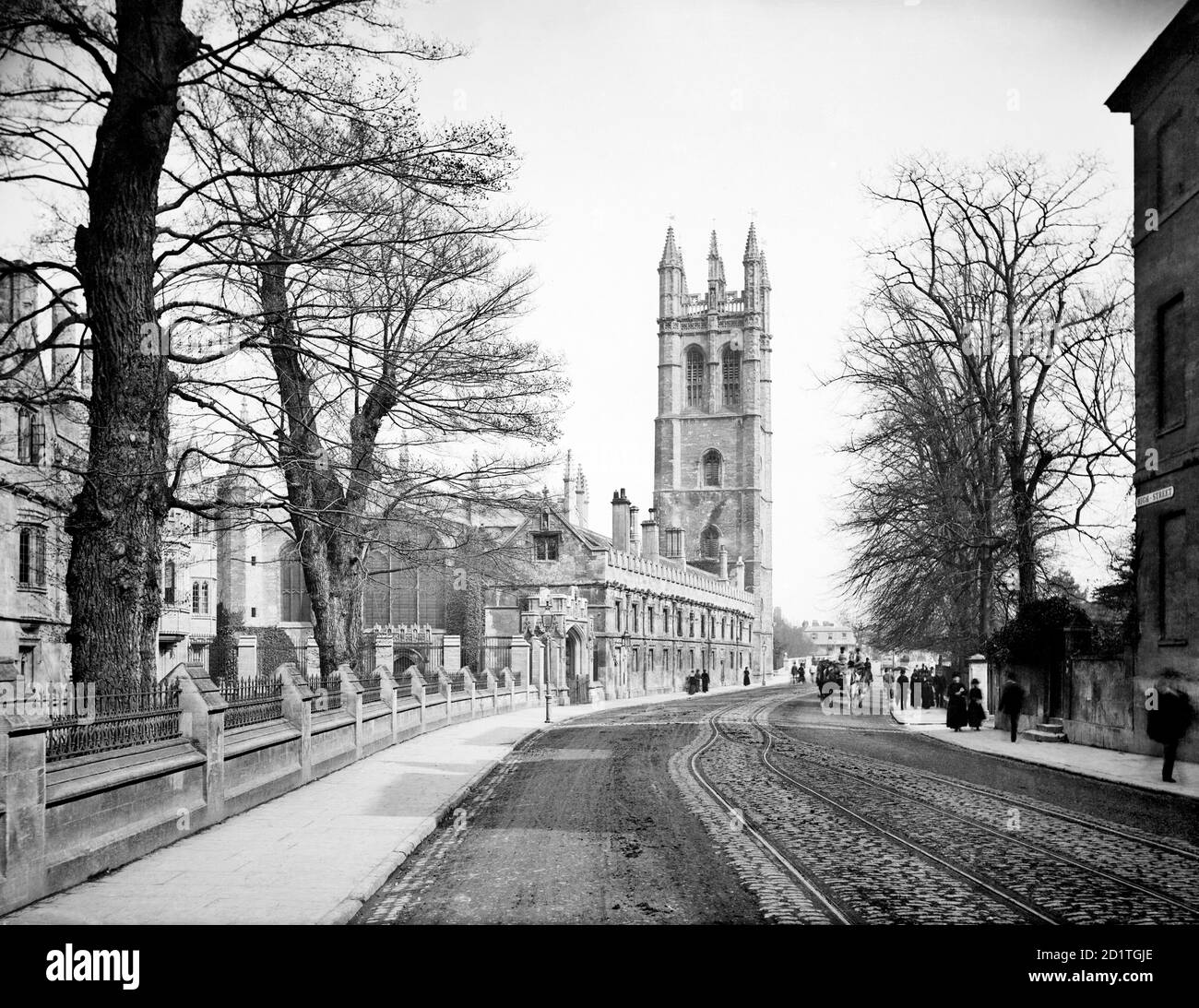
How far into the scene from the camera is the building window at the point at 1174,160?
18.5 metres

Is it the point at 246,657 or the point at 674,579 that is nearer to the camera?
the point at 246,657

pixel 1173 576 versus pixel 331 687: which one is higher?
pixel 1173 576

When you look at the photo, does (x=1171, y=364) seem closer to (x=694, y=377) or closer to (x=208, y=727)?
(x=208, y=727)

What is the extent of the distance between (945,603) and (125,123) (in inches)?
1067

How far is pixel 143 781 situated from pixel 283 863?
1.53 meters

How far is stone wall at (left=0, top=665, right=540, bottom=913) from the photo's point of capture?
7707 mm

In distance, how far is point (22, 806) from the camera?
304 inches

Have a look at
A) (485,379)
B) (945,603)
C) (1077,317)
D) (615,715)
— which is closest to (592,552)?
(615,715)

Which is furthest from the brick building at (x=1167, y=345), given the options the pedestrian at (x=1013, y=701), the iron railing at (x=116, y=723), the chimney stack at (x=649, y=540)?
the chimney stack at (x=649, y=540)

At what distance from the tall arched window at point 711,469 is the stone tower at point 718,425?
0.25ft

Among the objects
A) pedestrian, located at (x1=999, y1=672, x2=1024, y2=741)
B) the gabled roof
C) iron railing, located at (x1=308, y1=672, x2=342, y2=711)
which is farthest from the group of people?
iron railing, located at (x1=308, y1=672, x2=342, y2=711)

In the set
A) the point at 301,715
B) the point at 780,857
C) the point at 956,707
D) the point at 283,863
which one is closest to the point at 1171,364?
the point at 956,707

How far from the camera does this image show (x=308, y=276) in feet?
45.3

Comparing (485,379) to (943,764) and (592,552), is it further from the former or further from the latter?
(592,552)
